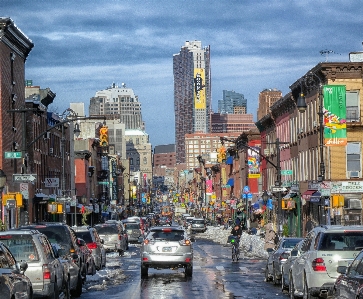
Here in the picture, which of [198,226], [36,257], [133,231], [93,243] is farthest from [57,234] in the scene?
[198,226]

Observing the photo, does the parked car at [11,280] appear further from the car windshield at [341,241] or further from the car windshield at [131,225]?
the car windshield at [131,225]

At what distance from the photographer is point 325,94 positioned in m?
50.5

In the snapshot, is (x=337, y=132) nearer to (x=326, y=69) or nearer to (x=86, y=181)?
(x=326, y=69)

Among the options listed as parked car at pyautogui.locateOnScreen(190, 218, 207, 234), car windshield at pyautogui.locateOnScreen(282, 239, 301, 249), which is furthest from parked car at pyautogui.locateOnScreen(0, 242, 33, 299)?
parked car at pyautogui.locateOnScreen(190, 218, 207, 234)

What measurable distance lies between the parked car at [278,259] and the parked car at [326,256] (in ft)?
22.5

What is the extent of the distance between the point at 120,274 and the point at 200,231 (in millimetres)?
65259

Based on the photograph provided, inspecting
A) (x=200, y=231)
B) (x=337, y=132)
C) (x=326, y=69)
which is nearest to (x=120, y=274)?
(x=337, y=132)

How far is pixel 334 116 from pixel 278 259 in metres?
23.8

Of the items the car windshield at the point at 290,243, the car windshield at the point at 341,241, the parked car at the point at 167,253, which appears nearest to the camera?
the car windshield at the point at 341,241

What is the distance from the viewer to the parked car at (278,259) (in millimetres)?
26922

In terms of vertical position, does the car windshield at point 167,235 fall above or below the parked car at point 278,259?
above

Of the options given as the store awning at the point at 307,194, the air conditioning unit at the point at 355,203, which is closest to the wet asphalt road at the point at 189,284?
the air conditioning unit at the point at 355,203

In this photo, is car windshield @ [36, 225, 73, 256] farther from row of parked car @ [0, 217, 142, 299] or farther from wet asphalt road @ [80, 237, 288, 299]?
wet asphalt road @ [80, 237, 288, 299]

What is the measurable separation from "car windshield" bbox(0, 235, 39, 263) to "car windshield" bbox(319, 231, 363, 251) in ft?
A: 19.4
